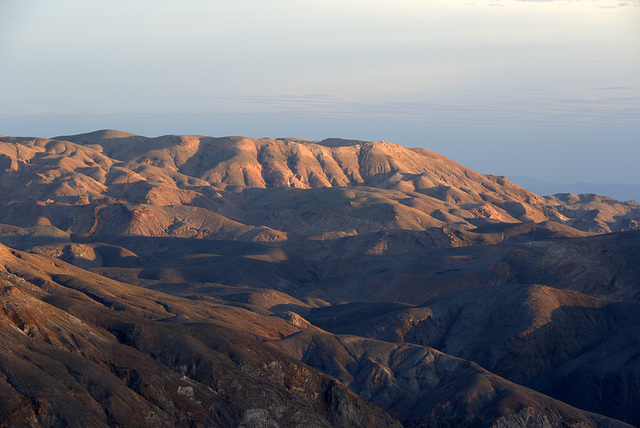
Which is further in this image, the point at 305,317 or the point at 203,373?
the point at 305,317

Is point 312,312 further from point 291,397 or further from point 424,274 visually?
point 291,397

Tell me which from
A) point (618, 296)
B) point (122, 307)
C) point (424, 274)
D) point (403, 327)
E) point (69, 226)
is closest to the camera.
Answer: point (122, 307)

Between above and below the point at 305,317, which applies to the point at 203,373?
above

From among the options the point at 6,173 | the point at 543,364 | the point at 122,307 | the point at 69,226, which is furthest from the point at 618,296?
the point at 6,173

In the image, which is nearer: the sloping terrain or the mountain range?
the sloping terrain

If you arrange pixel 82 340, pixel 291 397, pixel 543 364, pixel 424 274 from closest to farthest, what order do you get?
pixel 82 340 → pixel 291 397 → pixel 543 364 → pixel 424 274

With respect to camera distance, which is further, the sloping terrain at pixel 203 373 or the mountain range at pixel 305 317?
the mountain range at pixel 305 317

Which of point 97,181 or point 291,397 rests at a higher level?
point 291,397

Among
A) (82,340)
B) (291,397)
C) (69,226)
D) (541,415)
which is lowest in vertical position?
(69,226)
